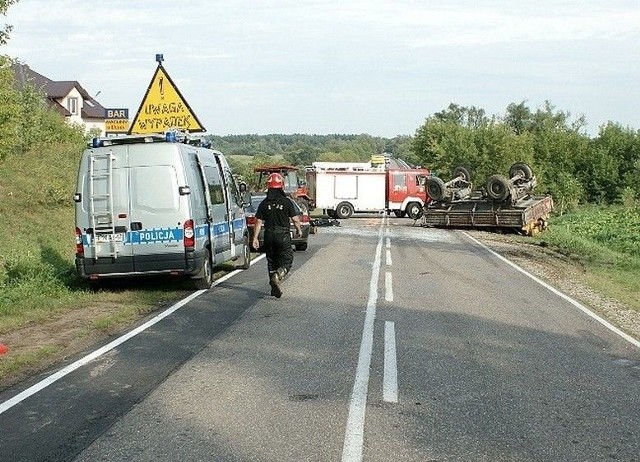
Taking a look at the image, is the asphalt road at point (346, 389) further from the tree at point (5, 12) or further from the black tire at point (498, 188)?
the black tire at point (498, 188)

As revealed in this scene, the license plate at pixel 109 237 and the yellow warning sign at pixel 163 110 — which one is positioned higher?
the yellow warning sign at pixel 163 110

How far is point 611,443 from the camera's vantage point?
584 cm

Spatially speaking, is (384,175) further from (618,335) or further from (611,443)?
(611,443)

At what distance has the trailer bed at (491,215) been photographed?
32.8 meters

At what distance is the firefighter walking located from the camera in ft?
41.7

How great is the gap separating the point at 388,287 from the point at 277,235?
2.84 meters

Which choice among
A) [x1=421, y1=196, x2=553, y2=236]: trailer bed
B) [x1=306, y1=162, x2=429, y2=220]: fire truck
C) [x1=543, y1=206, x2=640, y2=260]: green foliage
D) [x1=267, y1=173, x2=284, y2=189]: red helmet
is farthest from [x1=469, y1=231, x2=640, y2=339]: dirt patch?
[x1=306, y1=162, x2=429, y2=220]: fire truck

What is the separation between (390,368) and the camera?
26.2ft

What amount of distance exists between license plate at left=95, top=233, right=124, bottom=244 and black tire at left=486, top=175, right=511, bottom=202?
22.0 m

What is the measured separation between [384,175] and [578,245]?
60.8ft

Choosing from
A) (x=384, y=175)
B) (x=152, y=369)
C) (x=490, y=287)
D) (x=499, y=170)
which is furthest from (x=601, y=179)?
(x=152, y=369)

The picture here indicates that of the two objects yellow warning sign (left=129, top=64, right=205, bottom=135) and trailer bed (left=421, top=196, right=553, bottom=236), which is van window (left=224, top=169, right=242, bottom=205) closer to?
yellow warning sign (left=129, top=64, right=205, bottom=135)

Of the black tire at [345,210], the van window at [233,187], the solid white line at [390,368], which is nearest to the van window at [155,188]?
the van window at [233,187]

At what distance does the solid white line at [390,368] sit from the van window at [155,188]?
444 centimetres
